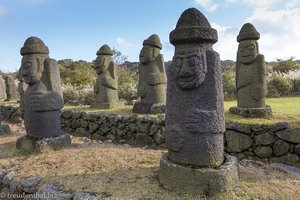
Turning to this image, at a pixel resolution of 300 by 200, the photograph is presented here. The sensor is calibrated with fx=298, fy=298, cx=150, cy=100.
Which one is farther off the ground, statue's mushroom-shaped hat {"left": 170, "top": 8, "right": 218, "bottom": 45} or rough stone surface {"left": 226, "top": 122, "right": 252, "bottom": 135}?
statue's mushroom-shaped hat {"left": 170, "top": 8, "right": 218, "bottom": 45}

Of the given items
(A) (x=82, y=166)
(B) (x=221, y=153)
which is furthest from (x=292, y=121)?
(A) (x=82, y=166)

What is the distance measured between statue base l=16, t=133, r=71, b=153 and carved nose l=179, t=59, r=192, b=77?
135 inches

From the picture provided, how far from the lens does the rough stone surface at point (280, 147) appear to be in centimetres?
640

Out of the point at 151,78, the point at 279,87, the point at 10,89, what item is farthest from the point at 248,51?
the point at 10,89

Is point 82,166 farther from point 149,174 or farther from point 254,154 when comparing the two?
point 254,154

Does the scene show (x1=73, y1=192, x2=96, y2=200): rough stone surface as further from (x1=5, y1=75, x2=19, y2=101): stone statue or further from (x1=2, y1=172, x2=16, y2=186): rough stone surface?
(x1=5, y1=75, x2=19, y2=101): stone statue

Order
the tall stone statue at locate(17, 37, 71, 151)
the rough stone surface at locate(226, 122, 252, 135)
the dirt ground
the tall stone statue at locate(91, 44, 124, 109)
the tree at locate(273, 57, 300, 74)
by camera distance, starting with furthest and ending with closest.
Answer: the tree at locate(273, 57, 300, 74)
the tall stone statue at locate(91, 44, 124, 109)
the rough stone surface at locate(226, 122, 252, 135)
the tall stone statue at locate(17, 37, 71, 151)
the dirt ground

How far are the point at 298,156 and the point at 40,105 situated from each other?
5419 millimetres

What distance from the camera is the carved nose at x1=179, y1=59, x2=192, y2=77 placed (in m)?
3.64

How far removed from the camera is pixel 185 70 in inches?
144

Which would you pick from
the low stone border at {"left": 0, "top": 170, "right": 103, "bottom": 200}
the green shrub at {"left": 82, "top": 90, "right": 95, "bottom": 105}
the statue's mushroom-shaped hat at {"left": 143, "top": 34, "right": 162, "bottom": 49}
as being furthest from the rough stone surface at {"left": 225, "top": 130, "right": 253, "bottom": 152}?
the green shrub at {"left": 82, "top": 90, "right": 95, "bottom": 105}

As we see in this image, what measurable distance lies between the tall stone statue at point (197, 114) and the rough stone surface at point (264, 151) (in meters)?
3.22

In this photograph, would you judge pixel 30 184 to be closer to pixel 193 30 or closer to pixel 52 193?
pixel 52 193

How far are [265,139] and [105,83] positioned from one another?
6.08 metres
